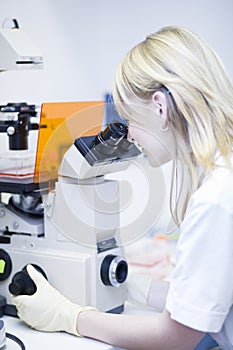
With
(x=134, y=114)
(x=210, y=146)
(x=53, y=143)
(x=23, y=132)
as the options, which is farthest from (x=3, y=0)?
(x=210, y=146)

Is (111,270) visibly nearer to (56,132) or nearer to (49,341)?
(49,341)

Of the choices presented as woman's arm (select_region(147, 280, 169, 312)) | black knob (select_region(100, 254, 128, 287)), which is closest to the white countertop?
black knob (select_region(100, 254, 128, 287))

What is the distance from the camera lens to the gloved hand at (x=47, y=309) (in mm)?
1290

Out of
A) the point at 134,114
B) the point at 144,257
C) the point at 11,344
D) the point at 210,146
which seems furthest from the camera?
the point at 144,257

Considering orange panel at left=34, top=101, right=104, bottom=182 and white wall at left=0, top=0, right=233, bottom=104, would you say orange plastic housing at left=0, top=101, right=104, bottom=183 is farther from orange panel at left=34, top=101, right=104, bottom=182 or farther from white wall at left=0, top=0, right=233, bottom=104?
white wall at left=0, top=0, right=233, bottom=104

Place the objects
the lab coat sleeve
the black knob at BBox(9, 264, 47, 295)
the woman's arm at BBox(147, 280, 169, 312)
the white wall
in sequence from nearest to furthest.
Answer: the lab coat sleeve
the black knob at BBox(9, 264, 47, 295)
the woman's arm at BBox(147, 280, 169, 312)
the white wall

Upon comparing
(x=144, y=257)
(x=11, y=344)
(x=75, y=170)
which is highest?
(x=75, y=170)

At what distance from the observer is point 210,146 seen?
107cm

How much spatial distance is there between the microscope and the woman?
16 centimetres

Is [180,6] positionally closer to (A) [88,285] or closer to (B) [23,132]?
(B) [23,132]

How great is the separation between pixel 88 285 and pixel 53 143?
1.17 ft

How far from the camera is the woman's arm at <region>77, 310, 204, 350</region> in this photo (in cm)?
111

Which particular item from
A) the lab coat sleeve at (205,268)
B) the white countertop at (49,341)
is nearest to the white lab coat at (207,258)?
the lab coat sleeve at (205,268)

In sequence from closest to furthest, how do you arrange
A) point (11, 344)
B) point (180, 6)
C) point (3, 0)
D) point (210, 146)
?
point (210, 146) → point (11, 344) → point (3, 0) → point (180, 6)
